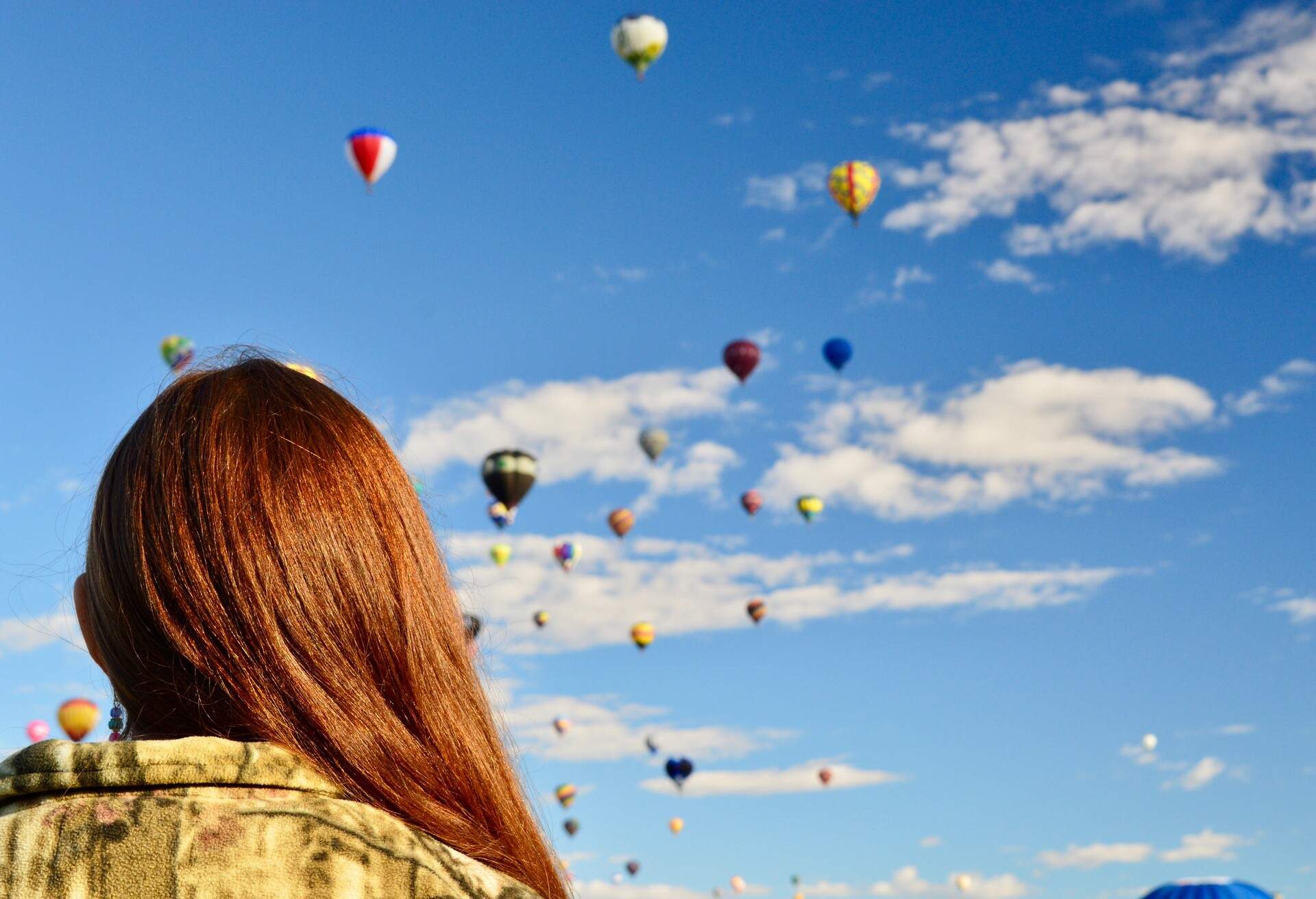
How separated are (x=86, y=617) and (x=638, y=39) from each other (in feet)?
148

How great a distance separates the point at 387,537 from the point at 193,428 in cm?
37

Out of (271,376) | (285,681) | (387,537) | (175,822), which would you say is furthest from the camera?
(271,376)

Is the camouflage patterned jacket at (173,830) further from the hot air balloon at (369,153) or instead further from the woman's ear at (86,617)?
the hot air balloon at (369,153)

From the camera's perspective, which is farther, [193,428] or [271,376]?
[271,376]

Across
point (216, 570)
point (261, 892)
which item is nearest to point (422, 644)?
point (216, 570)

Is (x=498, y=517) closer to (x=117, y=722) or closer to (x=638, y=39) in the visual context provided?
(x=638, y=39)

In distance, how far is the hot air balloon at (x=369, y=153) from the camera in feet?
129

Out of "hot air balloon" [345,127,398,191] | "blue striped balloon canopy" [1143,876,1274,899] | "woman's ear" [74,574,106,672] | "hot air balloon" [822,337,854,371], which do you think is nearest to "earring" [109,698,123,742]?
"woman's ear" [74,574,106,672]

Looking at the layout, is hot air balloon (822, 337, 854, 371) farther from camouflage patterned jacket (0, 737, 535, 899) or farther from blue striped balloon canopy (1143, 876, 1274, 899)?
camouflage patterned jacket (0, 737, 535, 899)

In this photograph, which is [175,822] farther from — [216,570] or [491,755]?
[491,755]

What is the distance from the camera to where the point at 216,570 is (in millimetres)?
1986

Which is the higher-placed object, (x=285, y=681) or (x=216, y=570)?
(x=216, y=570)

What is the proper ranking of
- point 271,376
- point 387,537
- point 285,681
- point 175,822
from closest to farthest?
point 175,822
point 285,681
point 387,537
point 271,376

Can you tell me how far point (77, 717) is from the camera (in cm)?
4706
